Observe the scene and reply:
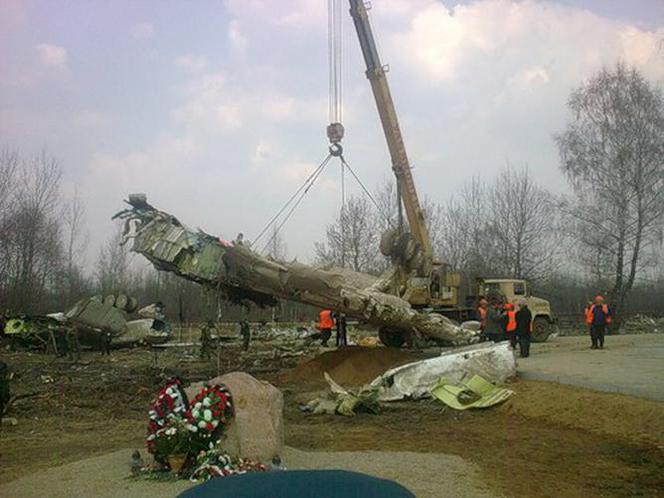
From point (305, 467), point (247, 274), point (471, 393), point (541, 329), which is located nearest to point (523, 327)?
point (471, 393)

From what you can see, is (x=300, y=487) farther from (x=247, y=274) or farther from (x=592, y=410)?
(x=247, y=274)

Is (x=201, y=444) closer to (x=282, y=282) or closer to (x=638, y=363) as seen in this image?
(x=282, y=282)

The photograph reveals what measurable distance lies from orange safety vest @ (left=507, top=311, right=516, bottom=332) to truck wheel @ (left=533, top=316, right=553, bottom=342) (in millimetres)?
8839

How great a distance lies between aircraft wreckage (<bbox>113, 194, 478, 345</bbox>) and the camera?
1447cm

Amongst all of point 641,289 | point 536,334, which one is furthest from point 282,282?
point 641,289

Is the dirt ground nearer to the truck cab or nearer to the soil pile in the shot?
A: the soil pile

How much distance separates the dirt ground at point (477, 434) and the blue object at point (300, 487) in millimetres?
4922

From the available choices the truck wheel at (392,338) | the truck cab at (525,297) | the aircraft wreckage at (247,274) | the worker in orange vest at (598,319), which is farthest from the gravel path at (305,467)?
the truck cab at (525,297)

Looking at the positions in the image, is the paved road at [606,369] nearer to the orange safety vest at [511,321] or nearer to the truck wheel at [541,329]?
the orange safety vest at [511,321]

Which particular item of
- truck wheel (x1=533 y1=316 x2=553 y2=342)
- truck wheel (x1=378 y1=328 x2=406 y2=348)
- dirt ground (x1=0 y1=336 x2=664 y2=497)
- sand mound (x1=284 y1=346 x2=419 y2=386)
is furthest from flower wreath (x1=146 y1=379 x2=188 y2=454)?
truck wheel (x1=533 y1=316 x2=553 y2=342)

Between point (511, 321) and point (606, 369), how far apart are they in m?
Result: 4.16

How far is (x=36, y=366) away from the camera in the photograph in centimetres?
2203

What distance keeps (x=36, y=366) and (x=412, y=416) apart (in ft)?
50.9

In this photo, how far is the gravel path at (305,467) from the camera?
22.0 ft
